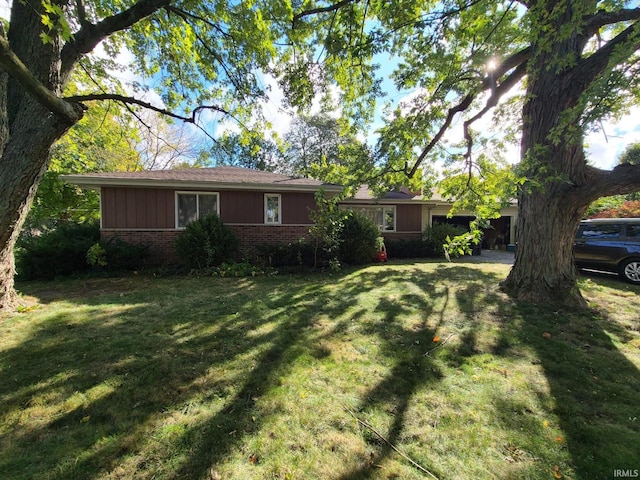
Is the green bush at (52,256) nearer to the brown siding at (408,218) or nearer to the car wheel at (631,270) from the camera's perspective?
the brown siding at (408,218)

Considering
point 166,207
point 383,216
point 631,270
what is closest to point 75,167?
point 166,207

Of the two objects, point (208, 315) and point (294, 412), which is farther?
point (208, 315)

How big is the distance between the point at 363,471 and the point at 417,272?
788 centimetres

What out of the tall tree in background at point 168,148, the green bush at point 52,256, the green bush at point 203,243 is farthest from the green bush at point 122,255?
the tall tree in background at point 168,148

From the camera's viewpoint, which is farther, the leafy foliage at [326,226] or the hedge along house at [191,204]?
the hedge along house at [191,204]

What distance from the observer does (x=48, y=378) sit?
2.88m

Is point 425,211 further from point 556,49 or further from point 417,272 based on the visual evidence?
point 556,49

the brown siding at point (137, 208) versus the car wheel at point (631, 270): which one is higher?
the brown siding at point (137, 208)

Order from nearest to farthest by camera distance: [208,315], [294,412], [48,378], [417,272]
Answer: [294,412]
[48,378]
[208,315]
[417,272]

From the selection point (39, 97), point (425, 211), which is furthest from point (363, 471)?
point (425, 211)

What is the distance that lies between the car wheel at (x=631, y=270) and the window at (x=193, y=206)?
39.8ft

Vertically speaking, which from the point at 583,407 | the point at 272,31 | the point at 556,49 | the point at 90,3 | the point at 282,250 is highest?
the point at 90,3

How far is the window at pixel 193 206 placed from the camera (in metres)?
9.91

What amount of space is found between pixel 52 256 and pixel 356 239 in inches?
350
